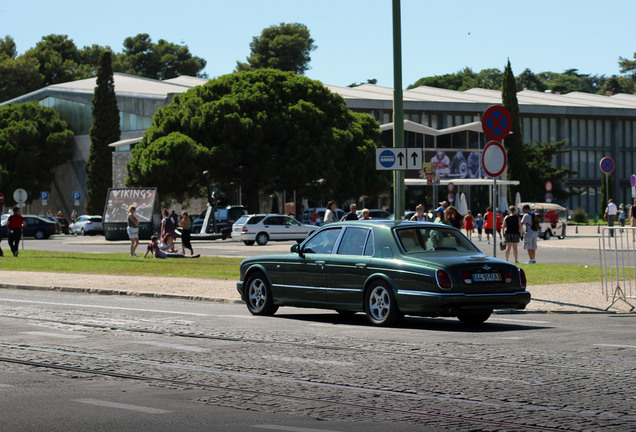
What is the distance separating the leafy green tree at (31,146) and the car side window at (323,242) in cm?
7781

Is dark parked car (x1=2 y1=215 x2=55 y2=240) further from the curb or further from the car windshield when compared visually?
the car windshield

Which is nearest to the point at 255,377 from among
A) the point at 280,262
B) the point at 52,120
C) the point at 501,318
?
the point at 280,262

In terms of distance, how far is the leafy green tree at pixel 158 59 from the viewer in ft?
434

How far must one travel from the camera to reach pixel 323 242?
1525 centimetres

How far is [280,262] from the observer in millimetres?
15531

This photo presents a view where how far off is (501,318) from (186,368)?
7.03m

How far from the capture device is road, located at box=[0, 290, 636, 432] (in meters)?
7.25

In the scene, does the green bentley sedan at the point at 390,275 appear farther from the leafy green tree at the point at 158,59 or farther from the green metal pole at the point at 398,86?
the leafy green tree at the point at 158,59

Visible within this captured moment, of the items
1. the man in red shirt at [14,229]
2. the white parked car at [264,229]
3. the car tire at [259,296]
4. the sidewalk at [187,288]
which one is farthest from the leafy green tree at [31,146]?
the car tire at [259,296]

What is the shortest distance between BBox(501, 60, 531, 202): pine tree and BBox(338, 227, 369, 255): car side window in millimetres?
68119

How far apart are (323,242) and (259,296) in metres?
1.47

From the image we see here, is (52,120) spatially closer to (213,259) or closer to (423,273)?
(213,259)

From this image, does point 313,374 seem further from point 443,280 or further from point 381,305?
point 381,305

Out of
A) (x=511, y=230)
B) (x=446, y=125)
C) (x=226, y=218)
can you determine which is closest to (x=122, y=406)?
(x=511, y=230)
